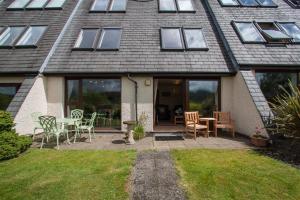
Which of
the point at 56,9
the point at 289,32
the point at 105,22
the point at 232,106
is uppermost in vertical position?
the point at 56,9

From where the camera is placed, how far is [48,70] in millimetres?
12086

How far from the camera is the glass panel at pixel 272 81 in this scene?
12.4 meters

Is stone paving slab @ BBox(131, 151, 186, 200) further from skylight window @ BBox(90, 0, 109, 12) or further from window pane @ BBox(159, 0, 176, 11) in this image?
skylight window @ BBox(90, 0, 109, 12)

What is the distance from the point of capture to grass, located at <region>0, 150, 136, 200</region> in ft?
17.4

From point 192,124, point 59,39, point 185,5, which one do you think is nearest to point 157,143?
point 192,124

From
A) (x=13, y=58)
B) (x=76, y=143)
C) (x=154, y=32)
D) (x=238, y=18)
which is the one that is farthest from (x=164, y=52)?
(x=13, y=58)

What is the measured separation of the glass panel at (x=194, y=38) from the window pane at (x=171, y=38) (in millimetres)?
408

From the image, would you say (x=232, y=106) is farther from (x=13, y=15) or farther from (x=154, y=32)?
(x=13, y=15)

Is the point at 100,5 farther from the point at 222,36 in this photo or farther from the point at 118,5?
the point at 222,36

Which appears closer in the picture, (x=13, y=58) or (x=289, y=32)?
(x=13, y=58)

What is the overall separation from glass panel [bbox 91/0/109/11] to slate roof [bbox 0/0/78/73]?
1231 millimetres

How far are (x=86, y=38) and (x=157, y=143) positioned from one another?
712 centimetres

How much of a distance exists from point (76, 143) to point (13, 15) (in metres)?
10.0

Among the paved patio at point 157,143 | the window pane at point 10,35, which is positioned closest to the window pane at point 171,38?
Answer: the paved patio at point 157,143
